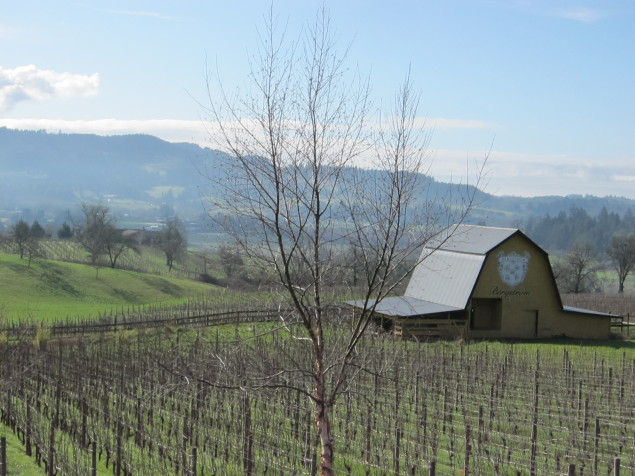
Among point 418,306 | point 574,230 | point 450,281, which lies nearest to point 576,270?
point 450,281

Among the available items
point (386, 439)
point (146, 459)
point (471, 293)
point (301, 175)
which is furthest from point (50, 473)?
point (471, 293)

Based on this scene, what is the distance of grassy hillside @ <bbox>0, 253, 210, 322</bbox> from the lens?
49812 mm

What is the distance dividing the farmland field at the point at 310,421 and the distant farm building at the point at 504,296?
36.5 ft

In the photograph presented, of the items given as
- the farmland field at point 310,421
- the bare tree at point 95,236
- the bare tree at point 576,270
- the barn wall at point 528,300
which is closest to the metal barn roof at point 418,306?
the barn wall at point 528,300

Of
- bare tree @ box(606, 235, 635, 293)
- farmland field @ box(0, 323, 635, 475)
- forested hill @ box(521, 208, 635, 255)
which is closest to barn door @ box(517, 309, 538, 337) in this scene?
farmland field @ box(0, 323, 635, 475)

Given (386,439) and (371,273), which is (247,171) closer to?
(371,273)

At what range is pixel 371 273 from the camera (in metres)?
9.34

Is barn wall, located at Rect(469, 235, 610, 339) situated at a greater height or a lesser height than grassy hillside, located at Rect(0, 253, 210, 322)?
greater

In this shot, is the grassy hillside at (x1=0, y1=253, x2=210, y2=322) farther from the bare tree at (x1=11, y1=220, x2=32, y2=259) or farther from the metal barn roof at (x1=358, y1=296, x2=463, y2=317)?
the metal barn roof at (x1=358, y1=296, x2=463, y2=317)

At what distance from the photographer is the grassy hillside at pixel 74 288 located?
4981cm

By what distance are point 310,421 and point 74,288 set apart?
156ft

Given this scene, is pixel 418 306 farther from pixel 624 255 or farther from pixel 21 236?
pixel 624 255

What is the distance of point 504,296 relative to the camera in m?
33.9

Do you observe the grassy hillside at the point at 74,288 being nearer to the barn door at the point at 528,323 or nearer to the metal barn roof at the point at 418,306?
the metal barn roof at the point at 418,306
